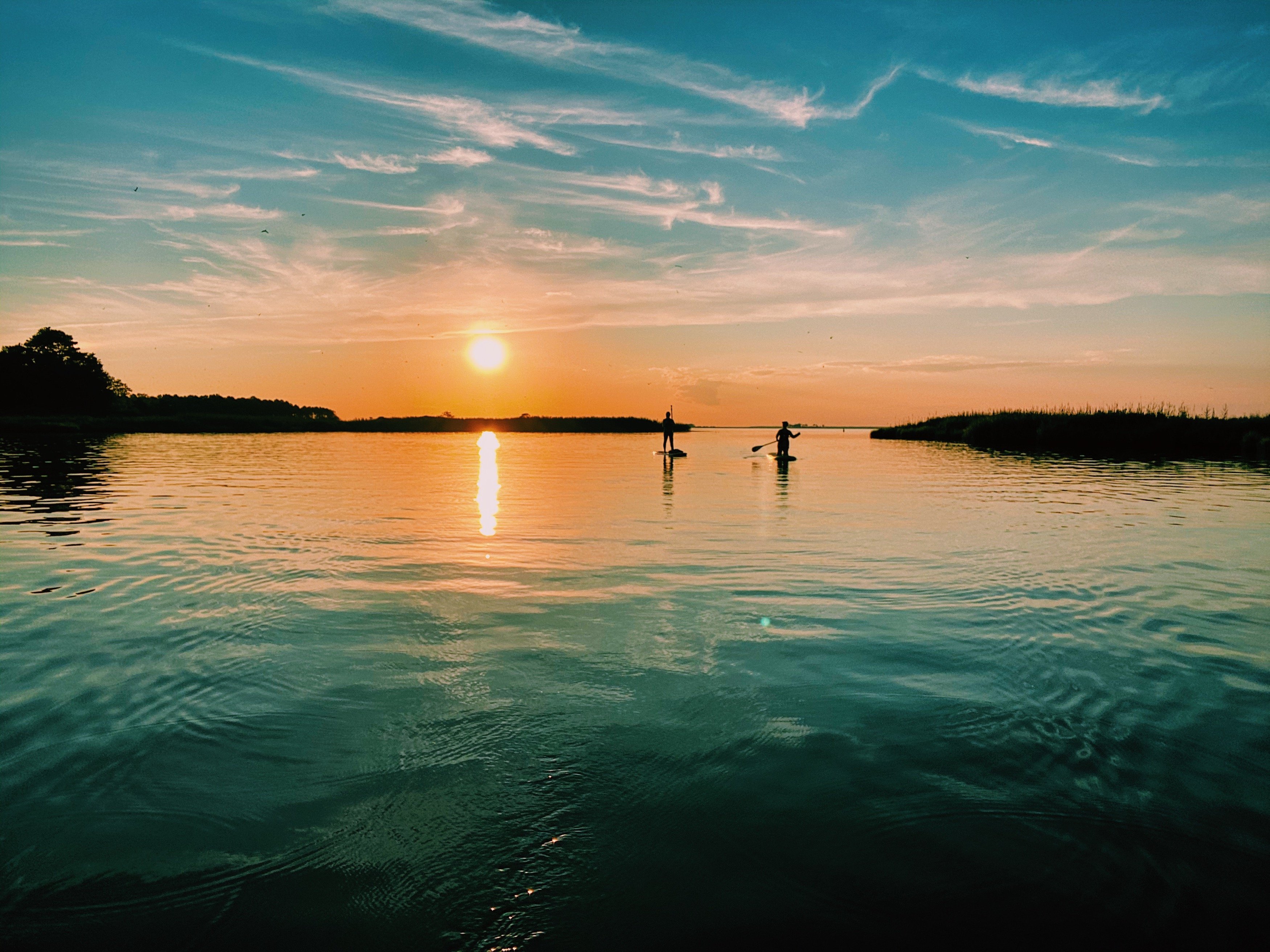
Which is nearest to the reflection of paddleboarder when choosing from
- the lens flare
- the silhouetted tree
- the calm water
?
the lens flare

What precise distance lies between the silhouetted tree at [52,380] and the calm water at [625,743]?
374 ft

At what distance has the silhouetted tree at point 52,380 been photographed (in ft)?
332

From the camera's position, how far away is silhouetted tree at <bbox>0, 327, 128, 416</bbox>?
101188 millimetres

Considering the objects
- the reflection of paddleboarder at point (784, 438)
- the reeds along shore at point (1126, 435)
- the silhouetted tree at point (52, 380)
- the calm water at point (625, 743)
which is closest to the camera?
the calm water at point (625, 743)

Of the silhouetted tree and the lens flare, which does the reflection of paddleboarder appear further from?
the silhouetted tree

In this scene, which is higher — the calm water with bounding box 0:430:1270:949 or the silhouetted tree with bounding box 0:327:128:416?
the silhouetted tree with bounding box 0:327:128:416

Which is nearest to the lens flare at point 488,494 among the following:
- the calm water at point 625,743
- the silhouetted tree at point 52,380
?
the calm water at point 625,743

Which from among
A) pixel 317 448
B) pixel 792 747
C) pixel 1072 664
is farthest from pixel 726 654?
pixel 317 448

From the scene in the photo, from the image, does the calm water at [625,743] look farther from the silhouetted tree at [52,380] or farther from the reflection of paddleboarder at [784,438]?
the silhouetted tree at [52,380]

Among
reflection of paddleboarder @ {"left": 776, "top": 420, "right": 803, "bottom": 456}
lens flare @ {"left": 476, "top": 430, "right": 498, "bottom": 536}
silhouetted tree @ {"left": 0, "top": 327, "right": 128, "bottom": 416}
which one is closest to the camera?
lens flare @ {"left": 476, "top": 430, "right": 498, "bottom": 536}

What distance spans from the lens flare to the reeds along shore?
43.0 meters

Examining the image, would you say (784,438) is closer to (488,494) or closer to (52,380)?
(488,494)

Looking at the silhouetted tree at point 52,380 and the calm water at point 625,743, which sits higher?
the silhouetted tree at point 52,380

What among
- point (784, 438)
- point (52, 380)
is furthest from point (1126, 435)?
point (52, 380)
